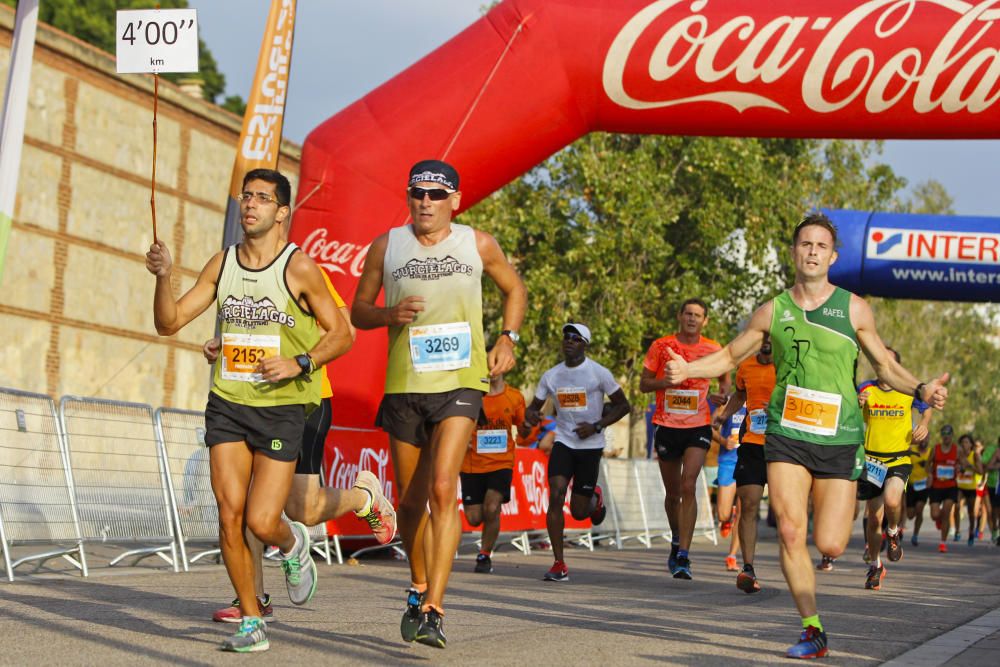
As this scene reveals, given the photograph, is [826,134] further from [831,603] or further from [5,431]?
[5,431]

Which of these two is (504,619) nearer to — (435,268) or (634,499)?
(435,268)

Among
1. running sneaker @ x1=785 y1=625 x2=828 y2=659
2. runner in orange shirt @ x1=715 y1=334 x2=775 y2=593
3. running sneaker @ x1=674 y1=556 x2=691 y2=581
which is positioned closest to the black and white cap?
running sneaker @ x1=785 y1=625 x2=828 y2=659

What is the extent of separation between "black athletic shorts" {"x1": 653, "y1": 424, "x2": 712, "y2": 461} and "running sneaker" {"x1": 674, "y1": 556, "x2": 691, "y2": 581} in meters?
0.81

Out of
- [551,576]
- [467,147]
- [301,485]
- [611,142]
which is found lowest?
[551,576]

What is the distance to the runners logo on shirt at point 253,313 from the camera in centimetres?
661

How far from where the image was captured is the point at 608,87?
43.5 feet

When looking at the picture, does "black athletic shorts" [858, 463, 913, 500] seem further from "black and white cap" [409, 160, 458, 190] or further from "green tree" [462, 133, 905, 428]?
"green tree" [462, 133, 905, 428]

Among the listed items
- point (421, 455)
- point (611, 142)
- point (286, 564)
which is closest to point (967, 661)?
point (421, 455)

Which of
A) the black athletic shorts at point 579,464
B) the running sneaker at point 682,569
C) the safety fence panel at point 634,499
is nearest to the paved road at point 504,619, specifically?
the running sneaker at point 682,569

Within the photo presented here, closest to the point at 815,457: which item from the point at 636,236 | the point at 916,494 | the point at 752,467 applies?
the point at 752,467

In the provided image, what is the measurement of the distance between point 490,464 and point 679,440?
1695mm

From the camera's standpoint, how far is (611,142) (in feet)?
101

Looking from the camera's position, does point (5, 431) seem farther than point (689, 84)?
No

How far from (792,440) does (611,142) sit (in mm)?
24222
